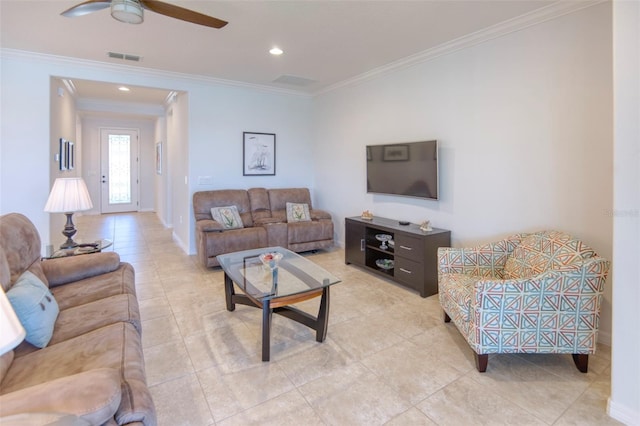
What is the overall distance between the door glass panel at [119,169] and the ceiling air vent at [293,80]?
20.4ft

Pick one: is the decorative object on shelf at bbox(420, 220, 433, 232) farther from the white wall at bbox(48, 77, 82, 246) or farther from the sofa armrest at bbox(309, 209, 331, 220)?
the white wall at bbox(48, 77, 82, 246)

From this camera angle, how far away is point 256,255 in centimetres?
342

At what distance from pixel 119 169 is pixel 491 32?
9341mm

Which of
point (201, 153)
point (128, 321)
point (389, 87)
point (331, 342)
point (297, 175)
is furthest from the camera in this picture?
point (297, 175)

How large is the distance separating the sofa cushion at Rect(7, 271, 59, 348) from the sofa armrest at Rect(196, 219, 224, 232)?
243 cm

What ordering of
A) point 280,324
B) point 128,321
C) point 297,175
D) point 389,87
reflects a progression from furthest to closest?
point 297,175
point 389,87
point 280,324
point 128,321

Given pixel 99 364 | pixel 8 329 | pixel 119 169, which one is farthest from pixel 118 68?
pixel 119 169

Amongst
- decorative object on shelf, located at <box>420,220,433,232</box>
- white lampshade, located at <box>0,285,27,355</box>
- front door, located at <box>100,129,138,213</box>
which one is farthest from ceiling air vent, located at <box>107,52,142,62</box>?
front door, located at <box>100,129,138,213</box>

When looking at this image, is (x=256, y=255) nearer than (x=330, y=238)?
Yes

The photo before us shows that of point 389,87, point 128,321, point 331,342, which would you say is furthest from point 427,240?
point 128,321

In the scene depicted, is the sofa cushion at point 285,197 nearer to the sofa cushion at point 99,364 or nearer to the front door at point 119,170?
the sofa cushion at point 99,364

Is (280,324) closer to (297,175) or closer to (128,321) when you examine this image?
(128,321)
